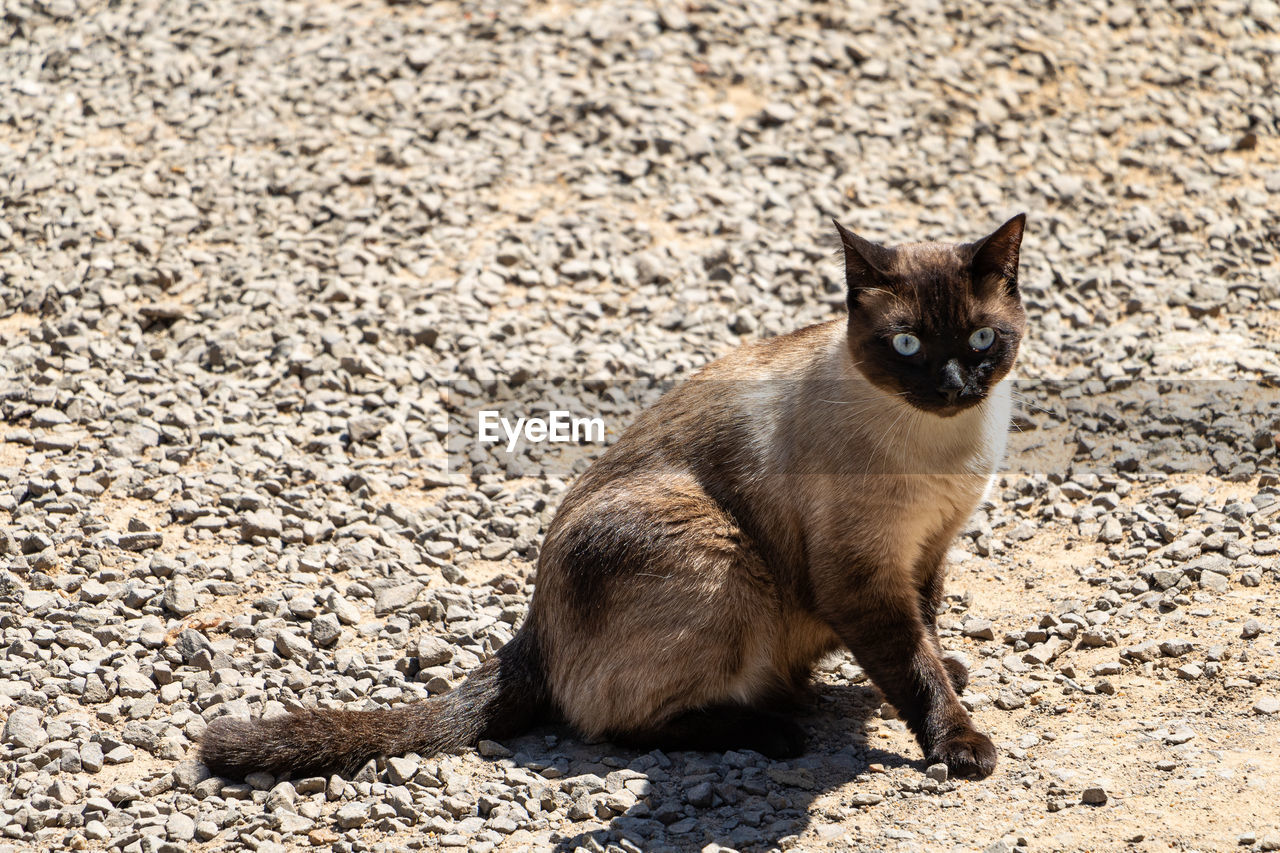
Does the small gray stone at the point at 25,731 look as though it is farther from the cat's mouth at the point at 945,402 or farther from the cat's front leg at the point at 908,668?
the cat's mouth at the point at 945,402

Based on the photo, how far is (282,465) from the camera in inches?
252

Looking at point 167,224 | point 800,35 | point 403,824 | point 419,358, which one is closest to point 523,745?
point 403,824

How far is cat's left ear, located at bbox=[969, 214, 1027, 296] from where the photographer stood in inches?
170

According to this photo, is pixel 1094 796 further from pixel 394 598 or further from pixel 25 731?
pixel 25 731

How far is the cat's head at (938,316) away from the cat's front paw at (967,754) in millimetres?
1144

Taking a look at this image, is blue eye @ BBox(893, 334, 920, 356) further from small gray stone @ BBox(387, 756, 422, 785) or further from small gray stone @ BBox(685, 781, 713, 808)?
small gray stone @ BBox(387, 756, 422, 785)

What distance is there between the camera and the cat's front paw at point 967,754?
421cm

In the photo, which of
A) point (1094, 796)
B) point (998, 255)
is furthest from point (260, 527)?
point (1094, 796)

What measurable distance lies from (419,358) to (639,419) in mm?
2551

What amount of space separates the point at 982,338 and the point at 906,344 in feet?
0.89

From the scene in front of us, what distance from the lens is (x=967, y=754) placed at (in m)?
4.24

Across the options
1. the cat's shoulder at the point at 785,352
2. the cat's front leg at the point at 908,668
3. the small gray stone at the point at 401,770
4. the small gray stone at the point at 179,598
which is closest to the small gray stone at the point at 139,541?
the small gray stone at the point at 179,598

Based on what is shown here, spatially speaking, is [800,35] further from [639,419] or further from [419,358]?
[639,419]

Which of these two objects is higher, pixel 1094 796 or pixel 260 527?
pixel 260 527
